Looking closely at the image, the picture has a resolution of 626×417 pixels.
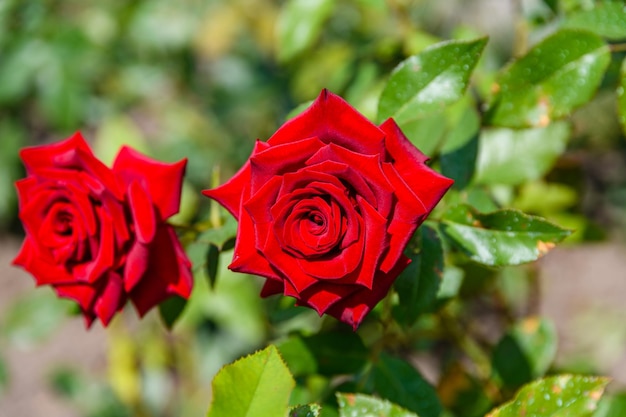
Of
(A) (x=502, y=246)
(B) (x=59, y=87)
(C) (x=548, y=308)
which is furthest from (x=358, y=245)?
A: (C) (x=548, y=308)

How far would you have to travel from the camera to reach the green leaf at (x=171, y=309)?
949mm

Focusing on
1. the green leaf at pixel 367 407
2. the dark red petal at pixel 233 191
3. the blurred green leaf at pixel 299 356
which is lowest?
the blurred green leaf at pixel 299 356

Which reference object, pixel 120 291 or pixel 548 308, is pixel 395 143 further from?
pixel 548 308

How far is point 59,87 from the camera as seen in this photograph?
6.66 feet

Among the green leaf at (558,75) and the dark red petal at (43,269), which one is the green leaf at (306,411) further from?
the green leaf at (558,75)

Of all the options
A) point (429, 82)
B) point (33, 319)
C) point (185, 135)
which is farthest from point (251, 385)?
point (185, 135)

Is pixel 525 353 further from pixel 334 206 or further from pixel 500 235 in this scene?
pixel 334 206

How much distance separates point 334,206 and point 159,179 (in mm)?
262

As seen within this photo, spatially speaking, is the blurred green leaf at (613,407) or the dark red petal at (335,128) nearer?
the dark red petal at (335,128)

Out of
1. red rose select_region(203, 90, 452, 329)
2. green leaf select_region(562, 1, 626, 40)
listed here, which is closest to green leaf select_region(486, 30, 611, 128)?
green leaf select_region(562, 1, 626, 40)

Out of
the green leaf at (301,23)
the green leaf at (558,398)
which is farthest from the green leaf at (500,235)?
the green leaf at (301,23)

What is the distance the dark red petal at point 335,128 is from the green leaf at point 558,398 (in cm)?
29

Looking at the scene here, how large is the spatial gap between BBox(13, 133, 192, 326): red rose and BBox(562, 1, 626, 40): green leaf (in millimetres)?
521

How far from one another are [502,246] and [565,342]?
5.04ft
